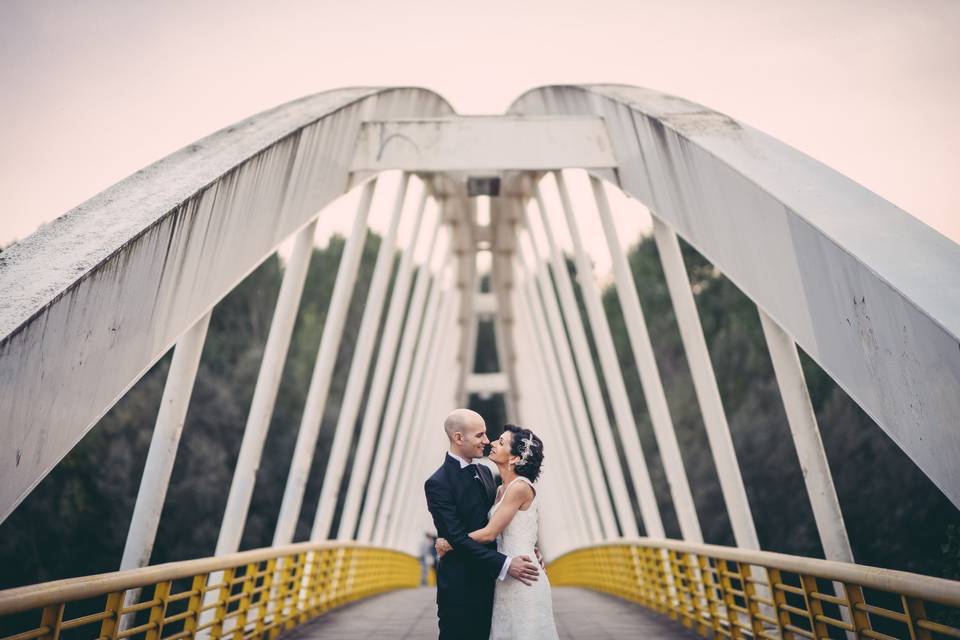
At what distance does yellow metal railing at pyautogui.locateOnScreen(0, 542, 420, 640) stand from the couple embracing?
5.24ft

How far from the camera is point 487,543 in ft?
16.4

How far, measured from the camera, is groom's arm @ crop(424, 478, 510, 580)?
4848mm

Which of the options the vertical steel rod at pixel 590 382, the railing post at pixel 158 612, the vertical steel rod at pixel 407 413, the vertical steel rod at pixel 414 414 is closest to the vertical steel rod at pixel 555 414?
the vertical steel rod at pixel 414 414

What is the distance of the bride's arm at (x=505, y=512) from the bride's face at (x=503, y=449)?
171 mm

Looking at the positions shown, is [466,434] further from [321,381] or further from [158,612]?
[321,381]

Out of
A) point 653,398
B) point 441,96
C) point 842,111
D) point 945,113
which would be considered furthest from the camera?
point 441,96

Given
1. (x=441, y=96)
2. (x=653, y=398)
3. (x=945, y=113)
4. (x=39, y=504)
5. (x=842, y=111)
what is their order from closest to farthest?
1. (x=945, y=113)
2. (x=842, y=111)
3. (x=653, y=398)
4. (x=441, y=96)
5. (x=39, y=504)

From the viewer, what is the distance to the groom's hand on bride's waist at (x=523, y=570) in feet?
16.1

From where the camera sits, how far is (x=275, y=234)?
8289 millimetres

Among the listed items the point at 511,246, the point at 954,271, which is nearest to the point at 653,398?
the point at 954,271

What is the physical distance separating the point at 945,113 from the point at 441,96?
7.26 meters

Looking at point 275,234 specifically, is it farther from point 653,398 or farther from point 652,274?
point 652,274

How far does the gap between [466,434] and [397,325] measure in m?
11.9

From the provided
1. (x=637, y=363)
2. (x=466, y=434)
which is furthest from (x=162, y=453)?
(x=637, y=363)
